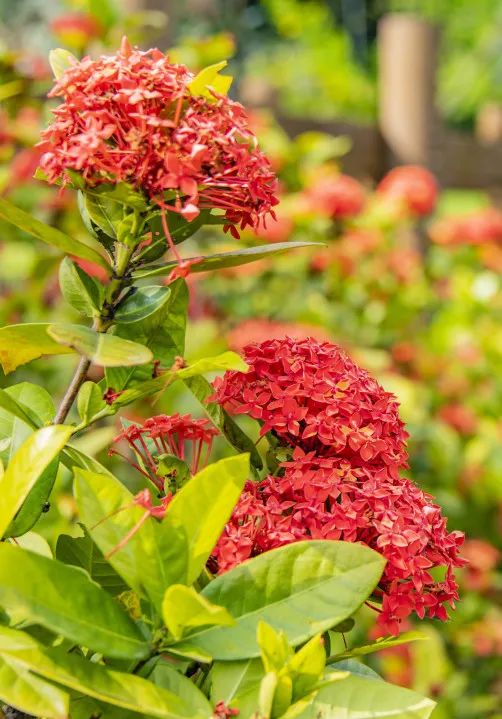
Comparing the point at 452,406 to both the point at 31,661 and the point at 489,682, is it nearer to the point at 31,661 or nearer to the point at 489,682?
the point at 489,682

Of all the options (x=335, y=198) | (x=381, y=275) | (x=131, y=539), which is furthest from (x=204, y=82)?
(x=381, y=275)

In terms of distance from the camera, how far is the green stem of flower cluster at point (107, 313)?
0.64 meters

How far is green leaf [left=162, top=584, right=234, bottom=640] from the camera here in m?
0.48

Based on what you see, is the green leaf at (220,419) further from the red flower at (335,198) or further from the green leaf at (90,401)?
the red flower at (335,198)

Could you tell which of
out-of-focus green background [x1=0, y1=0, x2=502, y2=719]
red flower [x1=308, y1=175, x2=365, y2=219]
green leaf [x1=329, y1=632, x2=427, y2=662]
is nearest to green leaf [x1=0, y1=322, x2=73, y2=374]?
green leaf [x1=329, y1=632, x2=427, y2=662]

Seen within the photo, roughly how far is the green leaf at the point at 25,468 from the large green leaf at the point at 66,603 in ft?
0.14

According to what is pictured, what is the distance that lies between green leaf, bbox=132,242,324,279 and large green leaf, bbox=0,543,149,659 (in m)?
0.22

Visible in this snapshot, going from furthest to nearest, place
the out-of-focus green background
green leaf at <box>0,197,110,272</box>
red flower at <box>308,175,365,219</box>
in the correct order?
red flower at <box>308,175,365,219</box>, the out-of-focus green background, green leaf at <box>0,197,110,272</box>

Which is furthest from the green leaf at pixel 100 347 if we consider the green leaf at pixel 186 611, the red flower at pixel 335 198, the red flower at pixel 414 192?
the red flower at pixel 414 192

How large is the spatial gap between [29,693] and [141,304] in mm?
264

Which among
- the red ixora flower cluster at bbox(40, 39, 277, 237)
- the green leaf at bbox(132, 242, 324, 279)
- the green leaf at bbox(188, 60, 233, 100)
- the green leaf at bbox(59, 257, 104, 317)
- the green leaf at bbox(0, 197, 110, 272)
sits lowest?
the green leaf at bbox(59, 257, 104, 317)

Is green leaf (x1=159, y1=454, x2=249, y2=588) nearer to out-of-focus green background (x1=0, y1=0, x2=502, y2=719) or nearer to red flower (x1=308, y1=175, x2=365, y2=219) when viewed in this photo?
out-of-focus green background (x1=0, y1=0, x2=502, y2=719)

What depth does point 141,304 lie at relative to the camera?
0.64 metres

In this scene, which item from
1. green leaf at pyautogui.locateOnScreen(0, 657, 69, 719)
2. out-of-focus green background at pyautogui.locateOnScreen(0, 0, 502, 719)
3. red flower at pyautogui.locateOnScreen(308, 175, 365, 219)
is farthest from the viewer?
red flower at pyautogui.locateOnScreen(308, 175, 365, 219)
